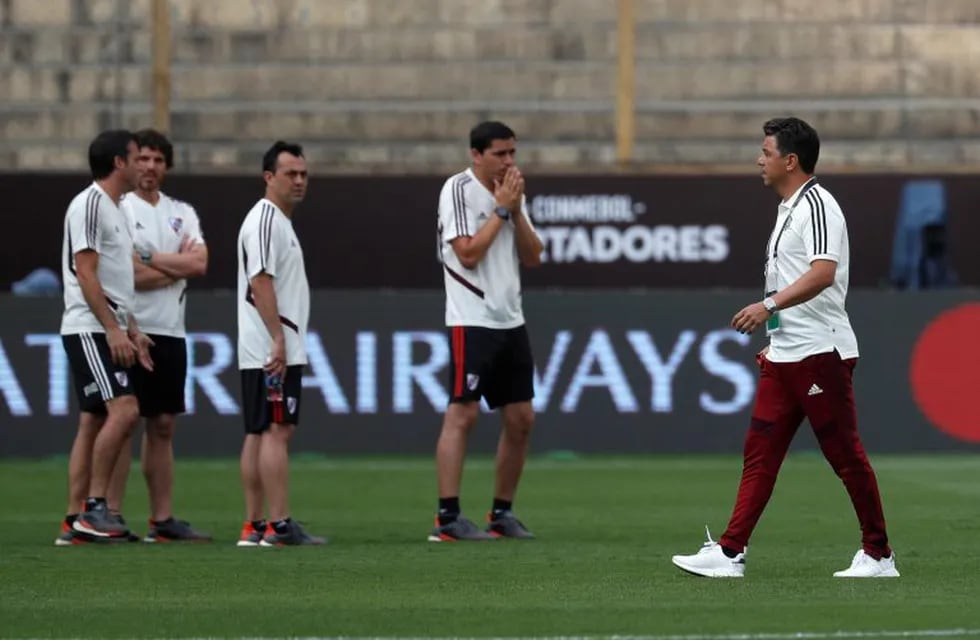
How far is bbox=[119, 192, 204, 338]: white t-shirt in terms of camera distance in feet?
37.8

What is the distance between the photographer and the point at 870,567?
8781 mm

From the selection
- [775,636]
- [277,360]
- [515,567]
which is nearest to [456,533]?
A: [277,360]

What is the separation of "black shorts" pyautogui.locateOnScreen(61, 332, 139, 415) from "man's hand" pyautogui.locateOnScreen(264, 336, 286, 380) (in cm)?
80

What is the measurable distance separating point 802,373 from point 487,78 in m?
12.3

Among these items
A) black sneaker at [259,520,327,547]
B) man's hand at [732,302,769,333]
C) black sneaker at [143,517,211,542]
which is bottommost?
black sneaker at [143,517,211,542]

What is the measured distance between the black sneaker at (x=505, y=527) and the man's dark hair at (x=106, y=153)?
2728mm

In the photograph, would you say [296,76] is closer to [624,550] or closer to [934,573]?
[624,550]

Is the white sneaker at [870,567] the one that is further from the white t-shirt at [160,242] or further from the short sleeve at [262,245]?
the white t-shirt at [160,242]

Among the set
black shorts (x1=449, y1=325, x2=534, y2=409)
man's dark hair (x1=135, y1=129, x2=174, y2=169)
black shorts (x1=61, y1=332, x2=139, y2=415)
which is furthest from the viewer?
man's dark hair (x1=135, y1=129, x2=174, y2=169)

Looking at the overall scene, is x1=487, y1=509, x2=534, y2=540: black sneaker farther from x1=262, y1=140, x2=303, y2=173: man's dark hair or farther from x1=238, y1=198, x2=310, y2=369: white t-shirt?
x1=262, y1=140, x2=303, y2=173: man's dark hair

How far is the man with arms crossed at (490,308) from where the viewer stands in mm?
11164

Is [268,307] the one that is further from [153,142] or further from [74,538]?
[74,538]

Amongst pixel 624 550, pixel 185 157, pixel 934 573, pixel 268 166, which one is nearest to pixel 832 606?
pixel 934 573

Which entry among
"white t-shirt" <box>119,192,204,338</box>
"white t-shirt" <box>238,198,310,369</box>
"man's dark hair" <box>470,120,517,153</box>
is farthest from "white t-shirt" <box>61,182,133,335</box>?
"man's dark hair" <box>470,120,517,153</box>
